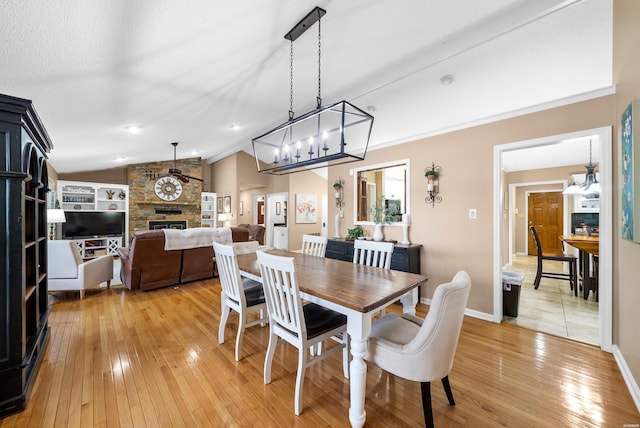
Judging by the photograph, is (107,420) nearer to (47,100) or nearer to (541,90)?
(47,100)

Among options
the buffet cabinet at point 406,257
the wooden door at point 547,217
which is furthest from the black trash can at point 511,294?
the wooden door at point 547,217

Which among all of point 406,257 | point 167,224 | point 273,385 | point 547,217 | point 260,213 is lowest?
point 273,385

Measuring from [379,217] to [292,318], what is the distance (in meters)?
2.69

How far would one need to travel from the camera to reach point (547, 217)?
6793 millimetres

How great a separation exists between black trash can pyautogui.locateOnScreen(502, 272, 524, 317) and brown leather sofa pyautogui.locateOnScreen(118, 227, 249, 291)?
4.31m

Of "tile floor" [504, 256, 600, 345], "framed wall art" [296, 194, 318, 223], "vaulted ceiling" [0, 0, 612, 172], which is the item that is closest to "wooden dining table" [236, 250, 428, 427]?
"vaulted ceiling" [0, 0, 612, 172]

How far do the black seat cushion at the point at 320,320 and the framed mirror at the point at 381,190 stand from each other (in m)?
2.32

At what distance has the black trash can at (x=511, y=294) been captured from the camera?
2.99m

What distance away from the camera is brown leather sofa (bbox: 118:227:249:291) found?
12.5 feet

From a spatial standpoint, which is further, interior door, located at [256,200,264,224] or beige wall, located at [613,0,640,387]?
interior door, located at [256,200,264,224]

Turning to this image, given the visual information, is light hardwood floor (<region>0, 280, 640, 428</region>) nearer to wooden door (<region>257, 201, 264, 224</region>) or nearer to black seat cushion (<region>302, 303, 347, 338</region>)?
black seat cushion (<region>302, 303, 347, 338</region>)

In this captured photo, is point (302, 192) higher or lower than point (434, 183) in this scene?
higher

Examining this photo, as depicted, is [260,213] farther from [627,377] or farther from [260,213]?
[627,377]

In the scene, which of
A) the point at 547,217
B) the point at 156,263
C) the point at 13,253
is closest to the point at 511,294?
the point at 13,253
